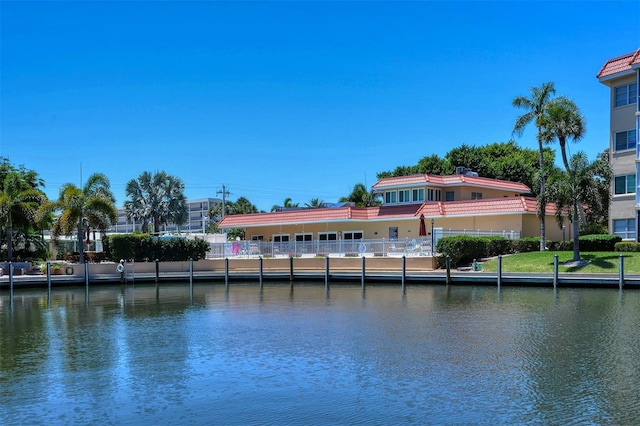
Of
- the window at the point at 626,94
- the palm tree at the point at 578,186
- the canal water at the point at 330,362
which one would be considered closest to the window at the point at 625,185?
the palm tree at the point at 578,186

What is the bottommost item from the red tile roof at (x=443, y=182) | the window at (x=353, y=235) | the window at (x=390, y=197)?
the window at (x=353, y=235)

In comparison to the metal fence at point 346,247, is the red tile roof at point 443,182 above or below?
above

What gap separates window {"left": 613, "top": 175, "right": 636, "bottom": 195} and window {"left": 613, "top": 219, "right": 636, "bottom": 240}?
208 cm

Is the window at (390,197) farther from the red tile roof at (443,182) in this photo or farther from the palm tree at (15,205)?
the palm tree at (15,205)

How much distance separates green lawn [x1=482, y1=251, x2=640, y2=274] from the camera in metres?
36.7

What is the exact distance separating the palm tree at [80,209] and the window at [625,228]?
38.5 metres

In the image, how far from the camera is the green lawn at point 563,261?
3672cm

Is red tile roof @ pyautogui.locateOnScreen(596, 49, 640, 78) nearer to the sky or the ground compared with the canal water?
nearer to the sky

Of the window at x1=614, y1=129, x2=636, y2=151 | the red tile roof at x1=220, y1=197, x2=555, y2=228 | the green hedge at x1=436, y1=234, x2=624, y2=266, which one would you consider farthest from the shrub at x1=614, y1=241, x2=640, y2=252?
the red tile roof at x1=220, y1=197, x2=555, y2=228

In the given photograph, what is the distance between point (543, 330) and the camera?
22484mm

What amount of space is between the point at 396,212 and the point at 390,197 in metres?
4.07

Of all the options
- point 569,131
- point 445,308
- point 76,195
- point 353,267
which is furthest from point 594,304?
point 76,195

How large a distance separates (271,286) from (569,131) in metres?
23.9

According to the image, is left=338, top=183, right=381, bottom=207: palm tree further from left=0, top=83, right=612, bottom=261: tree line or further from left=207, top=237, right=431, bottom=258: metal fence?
left=207, top=237, right=431, bottom=258: metal fence
